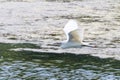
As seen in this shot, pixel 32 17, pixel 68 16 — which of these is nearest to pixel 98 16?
pixel 68 16

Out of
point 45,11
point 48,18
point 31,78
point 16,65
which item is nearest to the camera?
point 31,78

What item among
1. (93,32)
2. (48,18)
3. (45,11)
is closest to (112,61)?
(93,32)

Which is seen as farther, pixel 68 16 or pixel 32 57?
pixel 68 16

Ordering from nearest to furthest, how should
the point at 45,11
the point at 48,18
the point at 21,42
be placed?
the point at 21,42 → the point at 48,18 → the point at 45,11

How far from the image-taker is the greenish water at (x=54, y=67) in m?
13.9

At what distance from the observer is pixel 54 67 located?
15383 millimetres

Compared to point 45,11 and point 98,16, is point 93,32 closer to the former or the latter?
point 98,16

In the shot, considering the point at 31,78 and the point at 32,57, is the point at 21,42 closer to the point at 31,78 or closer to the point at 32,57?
the point at 32,57

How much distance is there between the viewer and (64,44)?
1630 cm

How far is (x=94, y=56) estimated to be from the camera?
17062mm

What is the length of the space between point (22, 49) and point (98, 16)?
33.7 feet

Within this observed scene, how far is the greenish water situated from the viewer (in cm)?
1390

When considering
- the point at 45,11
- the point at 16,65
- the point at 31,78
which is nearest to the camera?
the point at 31,78

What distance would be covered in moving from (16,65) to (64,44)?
1996 mm
